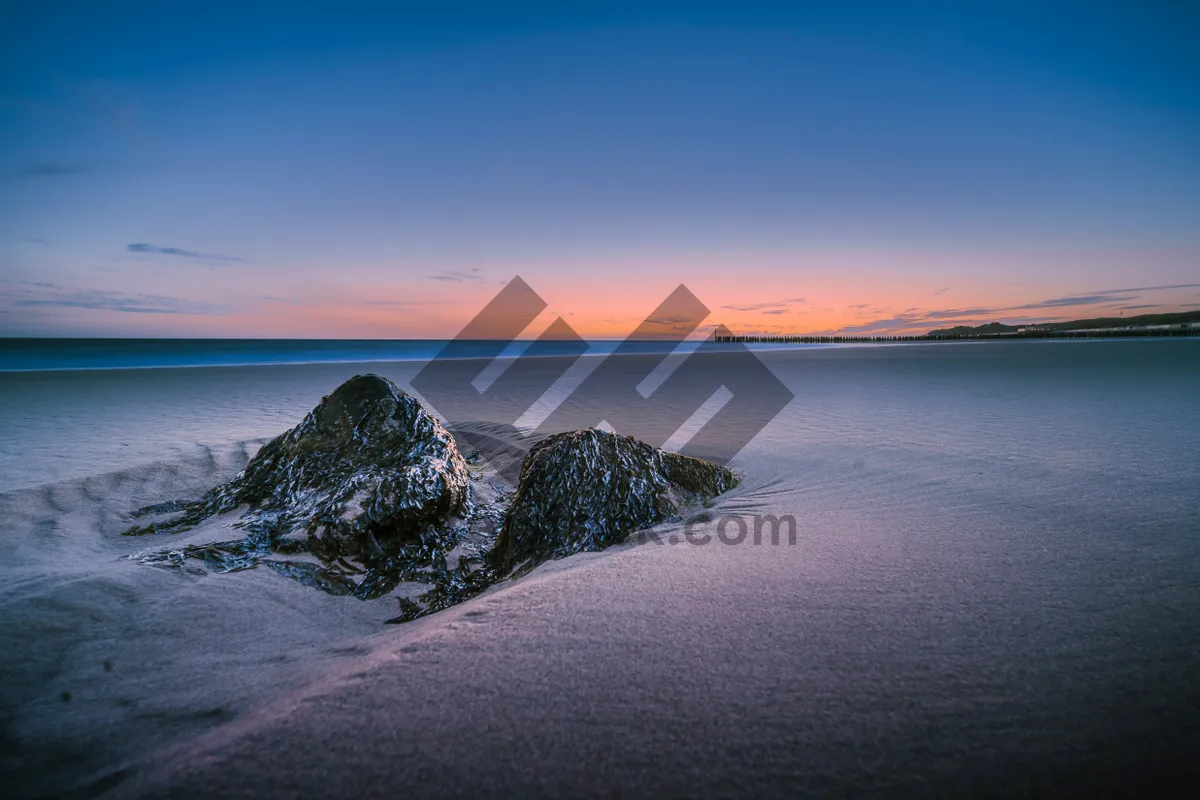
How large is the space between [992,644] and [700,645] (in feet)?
2.66

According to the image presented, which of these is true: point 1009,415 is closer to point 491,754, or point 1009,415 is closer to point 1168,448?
point 1168,448

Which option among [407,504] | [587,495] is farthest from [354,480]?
[587,495]

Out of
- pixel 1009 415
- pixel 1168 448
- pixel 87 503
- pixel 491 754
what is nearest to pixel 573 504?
pixel 491 754

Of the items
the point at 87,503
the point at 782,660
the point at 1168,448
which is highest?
the point at 1168,448

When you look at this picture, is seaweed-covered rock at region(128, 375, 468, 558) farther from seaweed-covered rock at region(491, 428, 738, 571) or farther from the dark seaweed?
seaweed-covered rock at region(491, 428, 738, 571)

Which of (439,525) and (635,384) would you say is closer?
(439,525)

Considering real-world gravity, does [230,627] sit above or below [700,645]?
below

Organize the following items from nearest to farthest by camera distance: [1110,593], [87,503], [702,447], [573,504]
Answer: [1110,593]
[573,504]
[87,503]
[702,447]

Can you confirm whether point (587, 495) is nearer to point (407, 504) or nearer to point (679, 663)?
point (407, 504)

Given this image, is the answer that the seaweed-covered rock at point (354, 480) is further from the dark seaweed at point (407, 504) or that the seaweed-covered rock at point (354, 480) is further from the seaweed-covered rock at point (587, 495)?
the seaweed-covered rock at point (587, 495)

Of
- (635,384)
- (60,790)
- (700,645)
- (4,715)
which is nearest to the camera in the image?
(60,790)

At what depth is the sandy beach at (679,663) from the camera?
43.9 inches

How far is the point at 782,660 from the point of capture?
1.47 m

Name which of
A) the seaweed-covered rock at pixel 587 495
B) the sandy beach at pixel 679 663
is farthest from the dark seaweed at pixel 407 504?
the sandy beach at pixel 679 663
